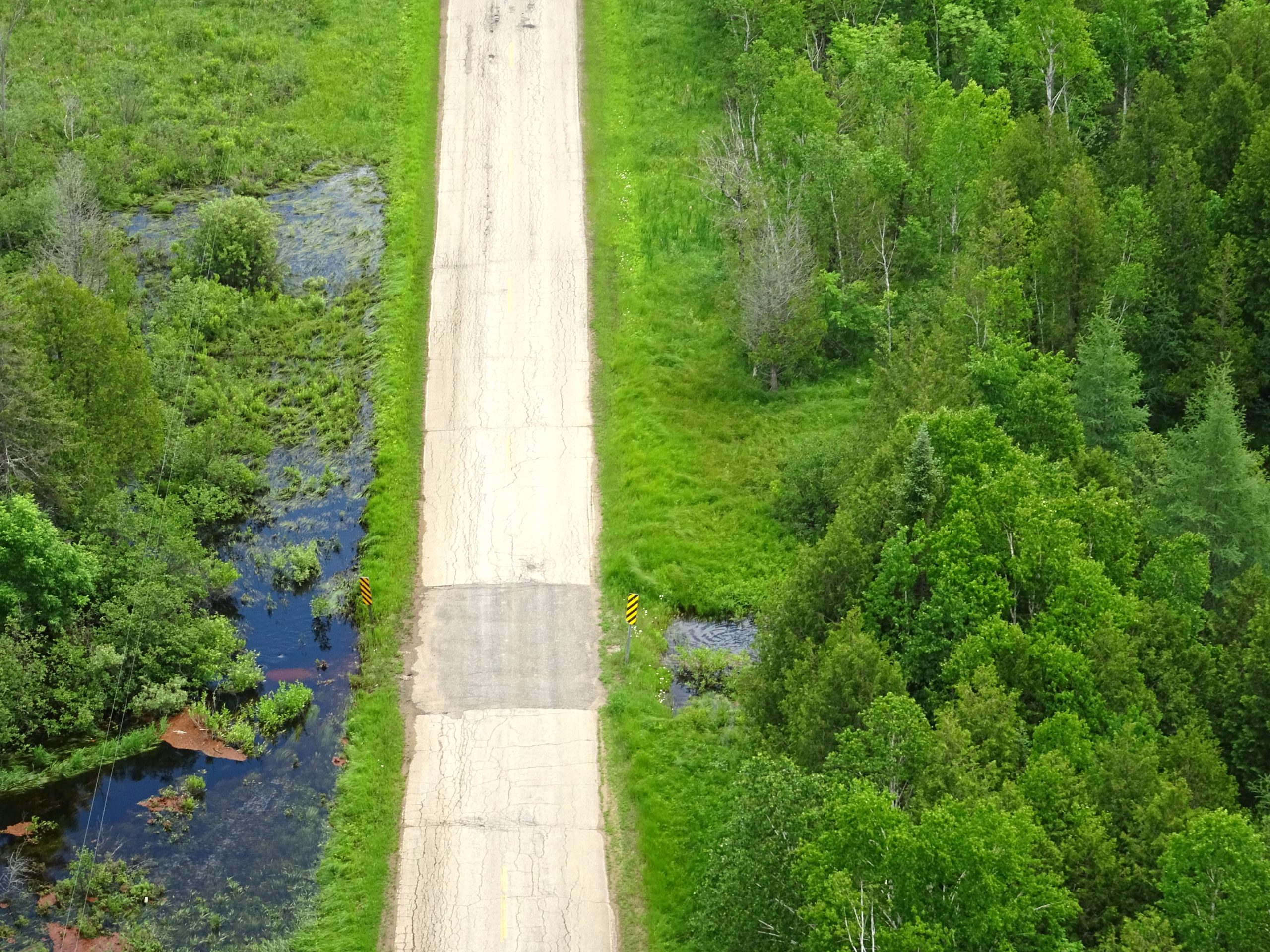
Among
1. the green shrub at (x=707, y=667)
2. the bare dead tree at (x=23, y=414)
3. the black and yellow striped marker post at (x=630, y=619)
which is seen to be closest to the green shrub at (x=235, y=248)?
the bare dead tree at (x=23, y=414)

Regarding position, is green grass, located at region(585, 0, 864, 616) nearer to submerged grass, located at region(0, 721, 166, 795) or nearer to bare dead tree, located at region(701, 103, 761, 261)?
bare dead tree, located at region(701, 103, 761, 261)

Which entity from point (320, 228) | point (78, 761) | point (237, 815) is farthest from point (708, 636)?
point (320, 228)

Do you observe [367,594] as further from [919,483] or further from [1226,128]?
[1226,128]

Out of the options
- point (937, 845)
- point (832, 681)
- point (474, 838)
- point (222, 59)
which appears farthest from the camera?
point (222, 59)

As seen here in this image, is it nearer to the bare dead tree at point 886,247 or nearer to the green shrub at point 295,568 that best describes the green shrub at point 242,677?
the green shrub at point 295,568

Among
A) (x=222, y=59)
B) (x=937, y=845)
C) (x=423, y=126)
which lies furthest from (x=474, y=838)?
(x=222, y=59)

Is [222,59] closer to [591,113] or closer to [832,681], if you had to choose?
[591,113]

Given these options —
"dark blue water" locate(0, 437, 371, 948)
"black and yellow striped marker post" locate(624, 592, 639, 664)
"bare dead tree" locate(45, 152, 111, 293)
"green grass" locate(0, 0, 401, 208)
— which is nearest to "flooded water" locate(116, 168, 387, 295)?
"green grass" locate(0, 0, 401, 208)
